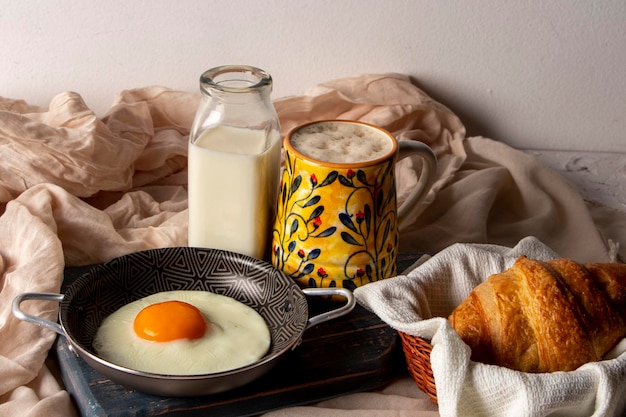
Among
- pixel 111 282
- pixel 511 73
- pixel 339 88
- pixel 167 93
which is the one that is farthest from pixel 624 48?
pixel 111 282

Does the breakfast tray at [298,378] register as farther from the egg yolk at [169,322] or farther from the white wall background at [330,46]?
the white wall background at [330,46]

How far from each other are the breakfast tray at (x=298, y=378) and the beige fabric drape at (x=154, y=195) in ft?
0.06

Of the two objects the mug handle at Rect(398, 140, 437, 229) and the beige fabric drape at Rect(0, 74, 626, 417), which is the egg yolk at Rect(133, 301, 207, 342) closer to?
the beige fabric drape at Rect(0, 74, 626, 417)

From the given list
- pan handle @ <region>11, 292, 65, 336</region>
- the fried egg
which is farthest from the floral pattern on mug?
pan handle @ <region>11, 292, 65, 336</region>

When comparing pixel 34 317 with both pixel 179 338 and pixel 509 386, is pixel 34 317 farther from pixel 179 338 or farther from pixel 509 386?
pixel 509 386

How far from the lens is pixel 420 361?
87cm

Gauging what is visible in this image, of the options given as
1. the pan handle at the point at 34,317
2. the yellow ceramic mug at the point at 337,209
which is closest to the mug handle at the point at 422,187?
the yellow ceramic mug at the point at 337,209

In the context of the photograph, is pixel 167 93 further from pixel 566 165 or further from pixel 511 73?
pixel 566 165

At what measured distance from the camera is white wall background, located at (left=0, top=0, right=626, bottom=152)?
1.41 m

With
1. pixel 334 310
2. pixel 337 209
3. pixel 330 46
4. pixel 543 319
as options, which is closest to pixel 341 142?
pixel 337 209

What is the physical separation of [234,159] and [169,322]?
0.70 ft

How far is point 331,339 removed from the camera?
3.11 feet

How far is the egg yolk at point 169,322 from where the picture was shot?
0.86 metres

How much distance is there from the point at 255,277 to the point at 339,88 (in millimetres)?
509
